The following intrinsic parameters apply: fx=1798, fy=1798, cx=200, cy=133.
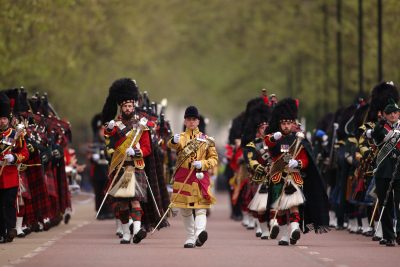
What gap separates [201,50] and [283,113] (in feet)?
202

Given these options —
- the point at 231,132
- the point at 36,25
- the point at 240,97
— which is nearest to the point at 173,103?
the point at 240,97

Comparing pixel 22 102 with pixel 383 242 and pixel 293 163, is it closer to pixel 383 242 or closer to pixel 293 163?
pixel 293 163

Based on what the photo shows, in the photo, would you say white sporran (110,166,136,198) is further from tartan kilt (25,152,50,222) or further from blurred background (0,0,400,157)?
blurred background (0,0,400,157)

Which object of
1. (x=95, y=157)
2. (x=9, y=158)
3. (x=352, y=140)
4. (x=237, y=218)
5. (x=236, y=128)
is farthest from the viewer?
(x=237, y=218)

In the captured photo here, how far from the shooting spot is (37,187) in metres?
28.9

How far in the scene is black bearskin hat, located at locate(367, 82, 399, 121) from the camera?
2712cm

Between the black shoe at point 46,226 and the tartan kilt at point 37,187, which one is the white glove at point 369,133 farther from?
the black shoe at point 46,226

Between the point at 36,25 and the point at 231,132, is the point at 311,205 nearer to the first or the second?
the point at 231,132

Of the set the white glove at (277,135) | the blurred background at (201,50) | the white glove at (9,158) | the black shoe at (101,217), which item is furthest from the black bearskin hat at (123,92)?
the blurred background at (201,50)

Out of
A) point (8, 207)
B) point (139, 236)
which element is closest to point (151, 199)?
point (139, 236)

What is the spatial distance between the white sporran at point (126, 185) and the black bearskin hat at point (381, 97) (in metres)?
4.21

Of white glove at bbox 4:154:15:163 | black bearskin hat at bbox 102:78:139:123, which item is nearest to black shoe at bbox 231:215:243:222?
black bearskin hat at bbox 102:78:139:123

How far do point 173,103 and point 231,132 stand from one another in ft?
235

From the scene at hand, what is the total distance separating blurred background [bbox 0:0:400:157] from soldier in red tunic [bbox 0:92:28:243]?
12742mm
